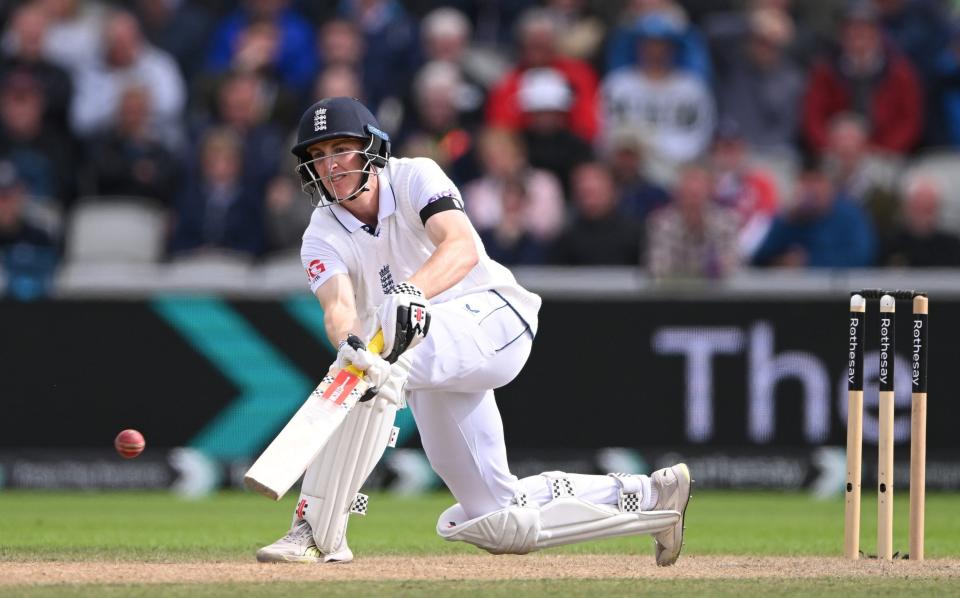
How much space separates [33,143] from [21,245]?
140 cm

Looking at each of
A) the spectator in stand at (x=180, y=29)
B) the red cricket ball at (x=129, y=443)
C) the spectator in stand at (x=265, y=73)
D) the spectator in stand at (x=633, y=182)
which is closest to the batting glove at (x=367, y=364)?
the red cricket ball at (x=129, y=443)

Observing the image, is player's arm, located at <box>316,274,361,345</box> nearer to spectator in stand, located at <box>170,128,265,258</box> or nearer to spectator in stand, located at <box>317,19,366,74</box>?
spectator in stand, located at <box>170,128,265,258</box>

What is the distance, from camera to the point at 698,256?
1129 centimetres

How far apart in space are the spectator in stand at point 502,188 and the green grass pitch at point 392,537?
82.8 inches

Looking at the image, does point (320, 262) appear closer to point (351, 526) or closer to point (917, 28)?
point (351, 526)

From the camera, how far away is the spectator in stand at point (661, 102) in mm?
13125

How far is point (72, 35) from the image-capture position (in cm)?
1379

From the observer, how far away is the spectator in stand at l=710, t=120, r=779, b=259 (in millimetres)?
12227

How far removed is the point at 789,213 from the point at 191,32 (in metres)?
5.53

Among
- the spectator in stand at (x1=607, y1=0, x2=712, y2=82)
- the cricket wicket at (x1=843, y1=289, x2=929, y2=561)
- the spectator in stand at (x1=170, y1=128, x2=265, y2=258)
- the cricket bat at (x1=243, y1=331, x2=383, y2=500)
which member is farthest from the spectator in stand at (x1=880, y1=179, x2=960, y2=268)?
the cricket bat at (x1=243, y1=331, x2=383, y2=500)

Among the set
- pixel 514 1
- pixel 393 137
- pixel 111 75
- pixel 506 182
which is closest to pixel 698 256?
pixel 506 182

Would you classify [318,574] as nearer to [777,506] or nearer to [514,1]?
[777,506]

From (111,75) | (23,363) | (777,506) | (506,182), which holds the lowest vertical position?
(777,506)

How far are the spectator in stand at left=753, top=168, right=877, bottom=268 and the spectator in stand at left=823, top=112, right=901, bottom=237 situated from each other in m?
0.21
